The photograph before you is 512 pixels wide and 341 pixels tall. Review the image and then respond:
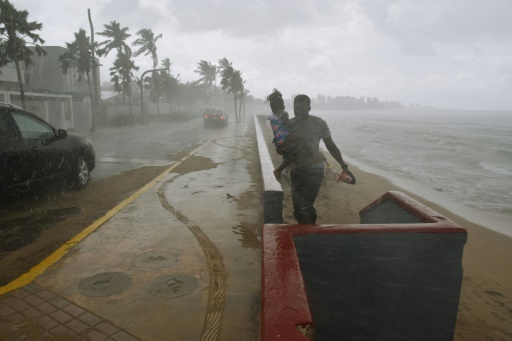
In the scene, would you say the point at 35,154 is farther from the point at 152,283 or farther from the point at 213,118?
the point at 213,118

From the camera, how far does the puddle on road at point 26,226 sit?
433 cm

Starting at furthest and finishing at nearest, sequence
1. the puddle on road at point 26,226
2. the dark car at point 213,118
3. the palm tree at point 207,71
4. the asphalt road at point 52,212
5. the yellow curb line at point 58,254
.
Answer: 1. the palm tree at point 207,71
2. the dark car at point 213,118
3. the puddle on road at point 26,226
4. the asphalt road at point 52,212
5. the yellow curb line at point 58,254

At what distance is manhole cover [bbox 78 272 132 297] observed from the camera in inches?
126

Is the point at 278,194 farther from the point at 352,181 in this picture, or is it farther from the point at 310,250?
the point at 310,250

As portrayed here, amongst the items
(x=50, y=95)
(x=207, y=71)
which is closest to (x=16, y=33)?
(x=50, y=95)

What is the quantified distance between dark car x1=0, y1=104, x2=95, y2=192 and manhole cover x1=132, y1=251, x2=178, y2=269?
2878 millimetres

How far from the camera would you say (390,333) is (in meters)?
2.39

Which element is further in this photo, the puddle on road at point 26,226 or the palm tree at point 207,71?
the palm tree at point 207,71

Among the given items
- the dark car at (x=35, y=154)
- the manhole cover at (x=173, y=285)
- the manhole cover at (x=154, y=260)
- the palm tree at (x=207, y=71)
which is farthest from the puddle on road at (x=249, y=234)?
the palm tree at (x=207, y=71)

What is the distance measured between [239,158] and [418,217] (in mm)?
9489

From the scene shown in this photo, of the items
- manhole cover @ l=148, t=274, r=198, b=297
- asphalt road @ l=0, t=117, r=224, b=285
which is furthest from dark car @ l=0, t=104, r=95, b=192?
manhole cover @ l=148, t=274, r=198, b=297

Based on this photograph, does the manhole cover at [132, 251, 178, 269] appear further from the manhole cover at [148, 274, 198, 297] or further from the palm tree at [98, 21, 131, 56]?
the palm tree at [98, 21, 131, 56]

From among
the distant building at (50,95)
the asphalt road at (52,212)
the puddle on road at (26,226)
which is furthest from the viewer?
the distant building at (50,95)

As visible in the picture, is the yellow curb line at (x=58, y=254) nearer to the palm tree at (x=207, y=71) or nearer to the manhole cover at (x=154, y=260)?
the manhole cover at (x=154, y=260)
